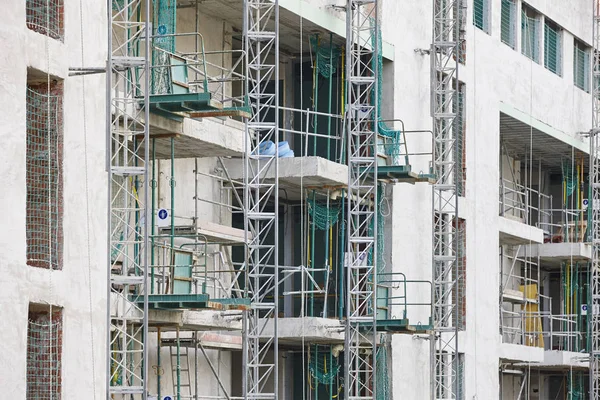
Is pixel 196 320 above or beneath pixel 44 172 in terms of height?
beneath

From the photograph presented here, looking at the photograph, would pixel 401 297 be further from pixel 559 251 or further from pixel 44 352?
pixel 44 352

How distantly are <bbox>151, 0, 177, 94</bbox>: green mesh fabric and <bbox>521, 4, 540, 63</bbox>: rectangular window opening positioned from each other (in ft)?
66.3

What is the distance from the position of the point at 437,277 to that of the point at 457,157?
3.26m

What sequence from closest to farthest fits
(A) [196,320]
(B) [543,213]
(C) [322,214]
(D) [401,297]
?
(A) [196,320], (C) [322,214], (D) [401,297], (B) [543,213]

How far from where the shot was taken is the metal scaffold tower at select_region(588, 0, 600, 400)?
158 feet


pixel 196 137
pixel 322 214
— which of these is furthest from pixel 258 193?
pixel 322 214

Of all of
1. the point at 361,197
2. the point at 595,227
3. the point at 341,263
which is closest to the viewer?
the point at 361,197

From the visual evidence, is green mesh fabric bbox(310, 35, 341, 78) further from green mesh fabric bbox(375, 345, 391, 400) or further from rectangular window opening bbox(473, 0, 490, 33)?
rectangular window opening bbox(473, 0, 490, 33)

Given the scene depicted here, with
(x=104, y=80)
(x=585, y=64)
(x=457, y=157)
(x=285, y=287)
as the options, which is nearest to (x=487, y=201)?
(x=457, y=157)

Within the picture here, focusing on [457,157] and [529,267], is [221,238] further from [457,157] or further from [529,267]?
[529,267]

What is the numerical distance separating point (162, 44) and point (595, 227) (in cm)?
2469

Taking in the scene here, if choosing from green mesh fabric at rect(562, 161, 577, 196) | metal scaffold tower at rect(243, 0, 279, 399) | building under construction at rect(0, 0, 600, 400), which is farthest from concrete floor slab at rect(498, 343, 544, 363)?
metal scaffold tower at rect(243, 0, 279, 399)

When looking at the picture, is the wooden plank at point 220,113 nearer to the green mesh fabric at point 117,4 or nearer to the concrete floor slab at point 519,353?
the green mesh fabric at point 117,4

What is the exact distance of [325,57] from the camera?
3647 cm
